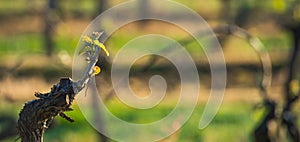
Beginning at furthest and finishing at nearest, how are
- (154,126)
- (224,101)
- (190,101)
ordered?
(224,101) < (190,101) < (154,126)

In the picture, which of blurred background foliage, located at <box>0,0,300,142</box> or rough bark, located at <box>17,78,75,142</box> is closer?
rough bark, located at <box>17,78,75,142</box>

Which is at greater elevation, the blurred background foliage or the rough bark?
the blurred background foliage

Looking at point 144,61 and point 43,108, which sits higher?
point 144,61

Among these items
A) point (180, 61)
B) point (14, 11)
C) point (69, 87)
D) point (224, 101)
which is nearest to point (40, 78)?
point (180, 61)

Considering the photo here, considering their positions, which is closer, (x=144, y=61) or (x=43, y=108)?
(x=43, y=108)

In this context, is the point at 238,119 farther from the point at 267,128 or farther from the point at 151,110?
the point at 267,128

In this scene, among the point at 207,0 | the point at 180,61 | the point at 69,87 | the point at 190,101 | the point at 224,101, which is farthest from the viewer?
the point at 207,0

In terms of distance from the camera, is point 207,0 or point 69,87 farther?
point 207,0

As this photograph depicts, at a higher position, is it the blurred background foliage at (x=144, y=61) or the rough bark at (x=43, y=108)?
the blurred background foliage at (x=144, y=61)
